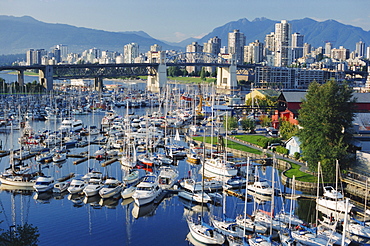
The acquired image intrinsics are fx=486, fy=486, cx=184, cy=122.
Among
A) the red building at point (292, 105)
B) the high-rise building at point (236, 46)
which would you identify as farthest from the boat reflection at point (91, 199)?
the high-rise building at point (236, 46)

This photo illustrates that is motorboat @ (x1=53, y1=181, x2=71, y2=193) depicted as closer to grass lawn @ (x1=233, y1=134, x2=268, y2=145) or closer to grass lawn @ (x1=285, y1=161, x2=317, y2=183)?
grass lawn @ (x1=285, y1=161, x2=317, y2=183)

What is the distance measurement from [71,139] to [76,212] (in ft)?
50.8

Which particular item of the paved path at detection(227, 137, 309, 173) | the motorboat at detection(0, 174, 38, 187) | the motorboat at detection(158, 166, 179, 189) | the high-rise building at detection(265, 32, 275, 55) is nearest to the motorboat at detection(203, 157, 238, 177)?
the motorboat at detection(158, 166, 179, 189)

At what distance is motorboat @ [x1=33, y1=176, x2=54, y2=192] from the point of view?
77.0ft

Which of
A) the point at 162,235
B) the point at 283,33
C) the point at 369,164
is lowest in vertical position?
the point at 162,235

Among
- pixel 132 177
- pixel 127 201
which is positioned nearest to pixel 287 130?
pixel 132 177

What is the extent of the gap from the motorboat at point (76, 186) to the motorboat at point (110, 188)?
43.7 inches

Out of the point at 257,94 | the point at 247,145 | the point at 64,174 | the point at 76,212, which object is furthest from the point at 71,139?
the point at 257,94

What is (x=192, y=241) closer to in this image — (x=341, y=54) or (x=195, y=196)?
(x=195, y=196)

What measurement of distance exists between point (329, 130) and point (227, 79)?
Result: 270ft

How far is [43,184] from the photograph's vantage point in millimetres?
23625

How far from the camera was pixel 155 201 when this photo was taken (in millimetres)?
22125

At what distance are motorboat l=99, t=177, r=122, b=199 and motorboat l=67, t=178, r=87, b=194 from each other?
111cm

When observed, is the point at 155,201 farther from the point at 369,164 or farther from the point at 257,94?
the point at 257,94
